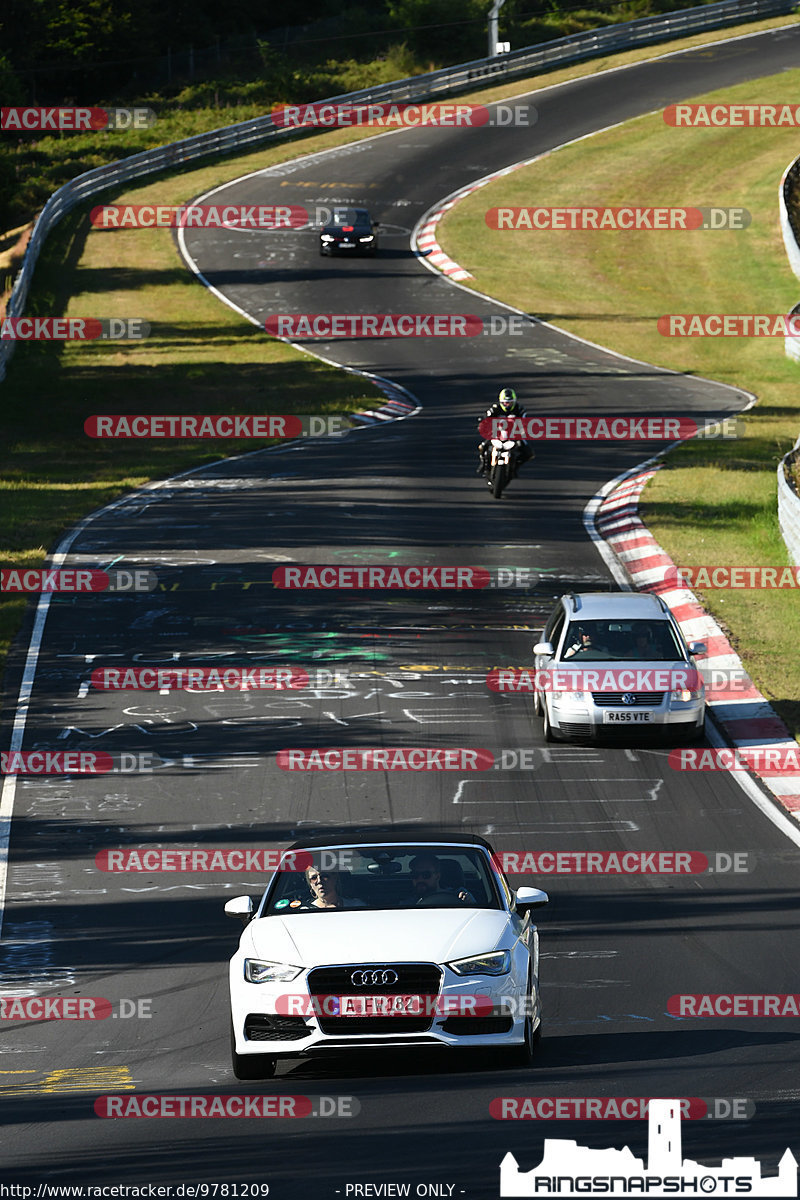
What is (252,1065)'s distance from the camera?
942cm

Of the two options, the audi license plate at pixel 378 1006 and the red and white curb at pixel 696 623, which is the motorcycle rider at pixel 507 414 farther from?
the audi license plate at pixel 378 1006

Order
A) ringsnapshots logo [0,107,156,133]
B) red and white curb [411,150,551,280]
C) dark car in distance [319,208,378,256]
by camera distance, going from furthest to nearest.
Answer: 1. ringsnapshots logo [0,107,156,133]
2. dark car in distance [319,208,378,256]
3. red and white curb [411,150,551,280]

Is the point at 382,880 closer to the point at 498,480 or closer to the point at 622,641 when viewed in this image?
the point at 622,641

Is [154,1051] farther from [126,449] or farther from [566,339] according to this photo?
[566,339]

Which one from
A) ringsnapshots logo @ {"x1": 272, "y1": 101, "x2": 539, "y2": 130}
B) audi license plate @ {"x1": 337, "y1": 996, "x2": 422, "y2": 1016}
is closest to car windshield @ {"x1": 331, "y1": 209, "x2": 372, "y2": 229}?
ringsnapshots logo @ {"x1": 272, "y1": 101, "x2": 539, "y2": 130}

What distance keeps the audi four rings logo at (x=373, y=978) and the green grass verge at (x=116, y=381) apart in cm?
1280

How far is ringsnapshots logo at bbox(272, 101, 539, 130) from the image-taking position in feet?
238

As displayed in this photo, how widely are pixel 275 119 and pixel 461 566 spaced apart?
5111 cm

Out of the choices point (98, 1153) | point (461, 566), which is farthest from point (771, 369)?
point (98, 1153)

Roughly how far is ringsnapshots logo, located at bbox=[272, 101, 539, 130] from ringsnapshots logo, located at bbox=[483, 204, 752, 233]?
43.3 feet

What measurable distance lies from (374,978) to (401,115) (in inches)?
2719

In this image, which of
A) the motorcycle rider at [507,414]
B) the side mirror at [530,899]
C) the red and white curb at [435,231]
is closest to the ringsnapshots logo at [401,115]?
the red and white curb at [435,231]

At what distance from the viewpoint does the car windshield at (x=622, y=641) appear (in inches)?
734

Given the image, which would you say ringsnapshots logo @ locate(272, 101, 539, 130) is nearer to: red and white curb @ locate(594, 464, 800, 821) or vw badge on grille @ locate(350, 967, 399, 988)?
red and white curb @ locate(594, 464, 800, 821)
